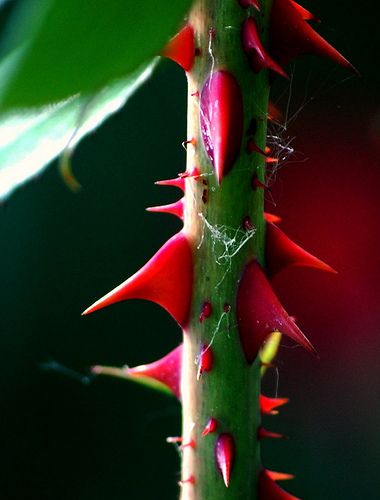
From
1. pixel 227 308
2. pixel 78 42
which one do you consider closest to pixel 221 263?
pixel 227 308

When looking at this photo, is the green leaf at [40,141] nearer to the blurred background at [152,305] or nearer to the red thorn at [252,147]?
the red thorn at [252,147]

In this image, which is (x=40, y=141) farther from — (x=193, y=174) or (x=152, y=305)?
(x=152, y=305)

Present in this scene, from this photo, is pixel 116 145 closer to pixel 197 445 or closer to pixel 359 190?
pixel 359 190

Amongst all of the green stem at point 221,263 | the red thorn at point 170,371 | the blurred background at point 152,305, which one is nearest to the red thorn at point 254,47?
the green stem at point 221,263

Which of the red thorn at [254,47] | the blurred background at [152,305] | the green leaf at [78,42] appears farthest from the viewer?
the blurred background at [152,305]

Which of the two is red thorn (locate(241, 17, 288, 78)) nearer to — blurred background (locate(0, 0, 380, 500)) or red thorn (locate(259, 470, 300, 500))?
red thorn (locate(259, 470, 300, 500))

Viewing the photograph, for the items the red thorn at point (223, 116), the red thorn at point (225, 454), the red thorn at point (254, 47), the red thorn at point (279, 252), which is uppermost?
the red thorn at point (254, 47)
